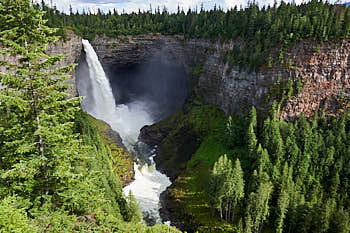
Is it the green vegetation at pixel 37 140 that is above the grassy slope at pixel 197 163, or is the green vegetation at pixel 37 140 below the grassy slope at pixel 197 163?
above

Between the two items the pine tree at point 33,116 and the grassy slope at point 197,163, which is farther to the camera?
the grassy slope at point 197,163

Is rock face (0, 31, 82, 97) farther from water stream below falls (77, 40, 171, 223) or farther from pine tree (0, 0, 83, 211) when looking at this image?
pine tree (0, 0, 83, 211)

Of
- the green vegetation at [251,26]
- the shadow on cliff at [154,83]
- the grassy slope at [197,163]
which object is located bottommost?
the grassy slope at [197,163]

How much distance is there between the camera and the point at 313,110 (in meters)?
70.1

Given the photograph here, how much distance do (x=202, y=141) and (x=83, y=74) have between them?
1774 inches

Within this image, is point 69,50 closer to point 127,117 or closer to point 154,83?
point 127,117

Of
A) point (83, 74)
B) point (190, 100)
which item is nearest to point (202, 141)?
point (190, 100)

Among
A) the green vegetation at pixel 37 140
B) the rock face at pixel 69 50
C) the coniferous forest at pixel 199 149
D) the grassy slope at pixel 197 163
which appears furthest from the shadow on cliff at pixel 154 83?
the green vegetation at pixel 37 140

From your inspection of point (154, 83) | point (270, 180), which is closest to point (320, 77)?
point (270, 180)

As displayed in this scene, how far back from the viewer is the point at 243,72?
7512 centimetres

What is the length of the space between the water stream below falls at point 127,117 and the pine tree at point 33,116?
152 feet

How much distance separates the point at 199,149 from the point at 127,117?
3702 centimetres

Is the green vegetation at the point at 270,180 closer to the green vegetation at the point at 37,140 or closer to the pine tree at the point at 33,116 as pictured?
the green vegetation at the point at 37,140

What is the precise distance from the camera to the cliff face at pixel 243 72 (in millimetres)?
66938
